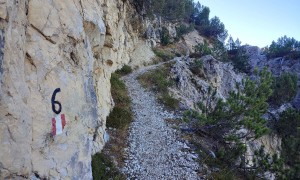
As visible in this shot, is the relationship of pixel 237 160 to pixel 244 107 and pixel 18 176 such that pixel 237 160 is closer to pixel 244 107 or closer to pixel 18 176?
pixel 244 107

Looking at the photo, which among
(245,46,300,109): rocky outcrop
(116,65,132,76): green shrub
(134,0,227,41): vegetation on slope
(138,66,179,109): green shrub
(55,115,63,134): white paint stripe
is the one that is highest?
(134,0,227,41): vegetation on slope

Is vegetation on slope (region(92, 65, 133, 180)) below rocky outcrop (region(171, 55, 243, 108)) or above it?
below

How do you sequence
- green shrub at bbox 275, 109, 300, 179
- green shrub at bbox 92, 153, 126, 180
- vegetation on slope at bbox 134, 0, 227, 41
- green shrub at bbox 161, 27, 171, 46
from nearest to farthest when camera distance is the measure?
green shrub at bbox 92, 153, 126, 180
green shrub at bbox 275, 109, 300, 179
vegetation on slope at bbox 134, 0, 227, 41
green shrub at bbox 161, 27, 171, 46

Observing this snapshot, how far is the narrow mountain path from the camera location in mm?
11588

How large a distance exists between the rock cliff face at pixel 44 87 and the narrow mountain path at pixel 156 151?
408cm

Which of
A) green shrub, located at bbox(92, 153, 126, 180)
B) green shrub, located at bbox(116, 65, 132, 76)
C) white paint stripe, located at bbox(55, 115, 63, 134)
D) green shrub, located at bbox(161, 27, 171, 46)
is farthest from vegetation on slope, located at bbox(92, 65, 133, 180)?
green shrub, located at bbox(161, 27, 171, 46)

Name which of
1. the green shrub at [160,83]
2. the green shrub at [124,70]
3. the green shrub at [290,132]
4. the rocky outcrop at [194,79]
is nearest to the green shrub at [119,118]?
the green shrub at [160,83]

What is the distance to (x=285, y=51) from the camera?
6125cm

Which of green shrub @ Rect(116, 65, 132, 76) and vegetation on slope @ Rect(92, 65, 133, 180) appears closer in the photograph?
vegetation on slope @ Rect(92, 65, 133, 180)

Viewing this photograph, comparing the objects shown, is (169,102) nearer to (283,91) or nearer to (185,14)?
(283,91)

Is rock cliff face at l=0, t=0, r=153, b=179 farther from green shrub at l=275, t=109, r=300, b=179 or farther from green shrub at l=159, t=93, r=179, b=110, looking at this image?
green shrub at l=275, t=109, r=300, b=179

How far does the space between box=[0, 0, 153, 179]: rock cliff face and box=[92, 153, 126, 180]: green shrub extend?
240 centimetres

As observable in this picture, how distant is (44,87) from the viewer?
6.42 metres

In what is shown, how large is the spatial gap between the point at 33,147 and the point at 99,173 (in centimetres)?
482
